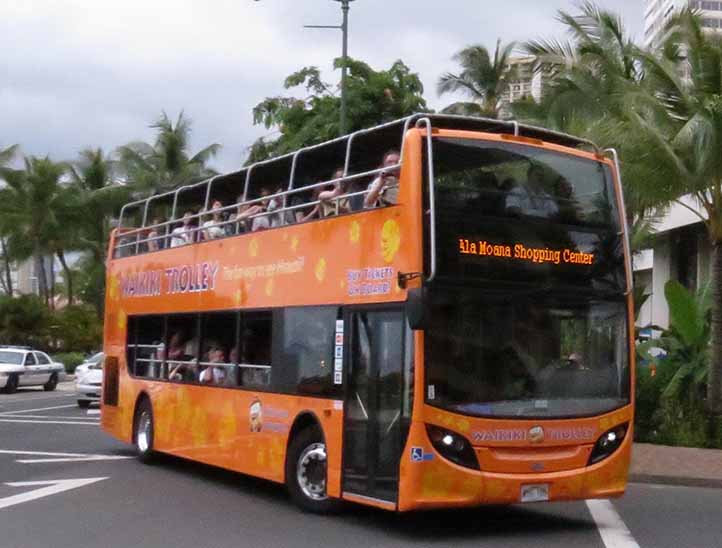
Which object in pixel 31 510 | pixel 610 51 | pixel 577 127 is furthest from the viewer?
pixel 610 51

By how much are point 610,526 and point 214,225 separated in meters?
6.59

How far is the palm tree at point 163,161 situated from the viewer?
54.4 metres

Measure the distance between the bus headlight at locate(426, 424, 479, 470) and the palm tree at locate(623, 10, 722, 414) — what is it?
28.0 feet

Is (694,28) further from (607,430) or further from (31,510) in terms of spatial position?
(31,510)

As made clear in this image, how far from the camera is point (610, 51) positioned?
2669 cm

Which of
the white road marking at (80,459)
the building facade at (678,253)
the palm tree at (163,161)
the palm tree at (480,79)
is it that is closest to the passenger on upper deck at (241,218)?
the white road marking at (80,459)

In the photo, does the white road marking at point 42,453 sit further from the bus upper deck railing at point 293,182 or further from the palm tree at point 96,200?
the palm tree at point 96,200

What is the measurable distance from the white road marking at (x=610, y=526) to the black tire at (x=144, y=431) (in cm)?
695

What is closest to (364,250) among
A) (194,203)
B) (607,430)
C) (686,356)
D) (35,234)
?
(607,430)

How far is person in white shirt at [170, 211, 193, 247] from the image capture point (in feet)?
55.2

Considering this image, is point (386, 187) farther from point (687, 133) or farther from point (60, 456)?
point (60, 456)

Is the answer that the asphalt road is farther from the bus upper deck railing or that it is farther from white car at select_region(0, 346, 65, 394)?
white car at select_region(0, 346, 65, 394)

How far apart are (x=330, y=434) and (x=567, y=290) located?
111 inches

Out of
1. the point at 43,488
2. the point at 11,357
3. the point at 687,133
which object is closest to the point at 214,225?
the point at 43,488
